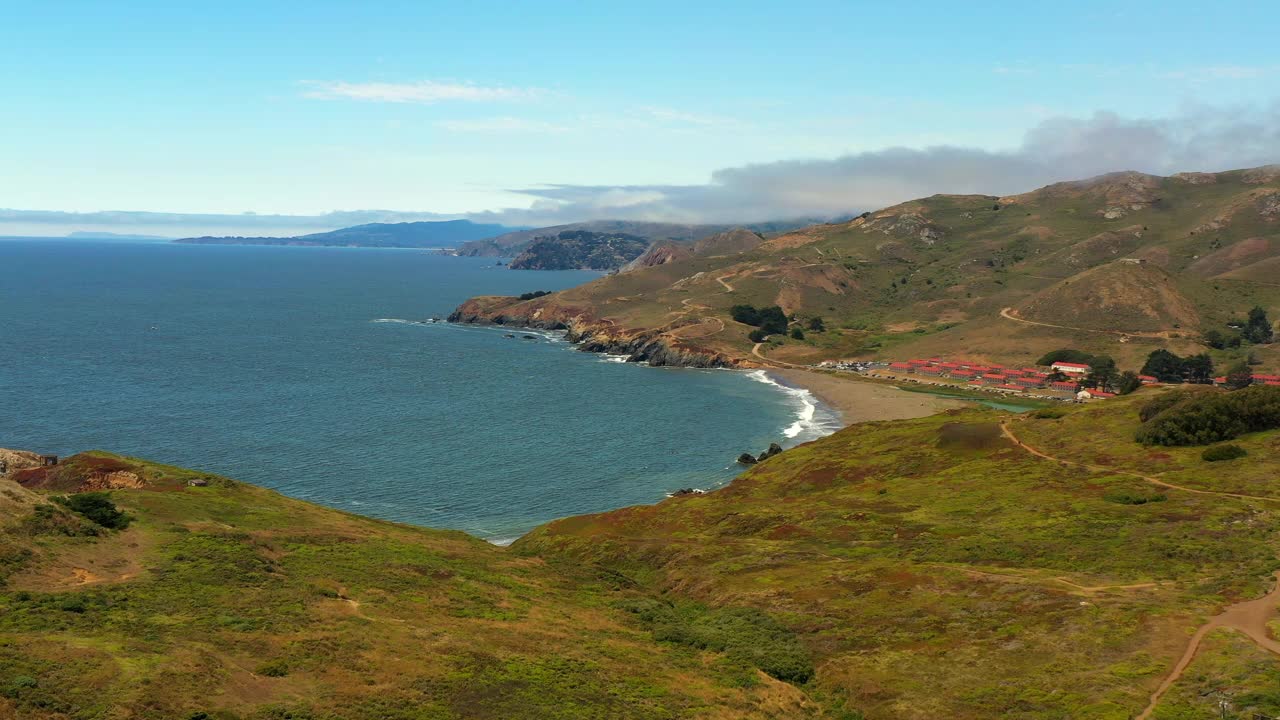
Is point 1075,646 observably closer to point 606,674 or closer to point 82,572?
point 606,674

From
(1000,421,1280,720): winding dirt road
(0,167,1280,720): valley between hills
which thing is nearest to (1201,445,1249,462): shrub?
(0,167,1280,720): valley between hills

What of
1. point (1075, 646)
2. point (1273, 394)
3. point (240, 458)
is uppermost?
point (1273, 394)

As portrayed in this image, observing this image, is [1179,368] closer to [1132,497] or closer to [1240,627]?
[1132,497]

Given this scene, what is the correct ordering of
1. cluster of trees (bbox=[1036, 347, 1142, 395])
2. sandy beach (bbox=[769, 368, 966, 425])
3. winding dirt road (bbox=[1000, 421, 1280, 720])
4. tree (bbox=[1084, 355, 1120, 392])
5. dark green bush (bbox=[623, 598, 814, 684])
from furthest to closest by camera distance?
1. tree (bbox=[1084, 355, 1120, 392])
2. cluster of trees (bbox=[1036, 347, 1142, 395])
3. sandy beach (bbox=[769, 368, 966, 425])
4. dark green bush (bbox=[623, 598, 814, 684])
5. winding dirt road (bbox=[1000, 421, 1280, 720])

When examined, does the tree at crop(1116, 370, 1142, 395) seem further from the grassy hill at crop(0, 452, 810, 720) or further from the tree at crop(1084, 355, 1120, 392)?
the grassy hill at crop(0, 452, 810, 720)

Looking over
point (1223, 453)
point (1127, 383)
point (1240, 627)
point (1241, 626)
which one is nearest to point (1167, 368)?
point (1127, 383)

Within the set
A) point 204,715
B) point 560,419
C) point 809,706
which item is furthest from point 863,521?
point 560,419
